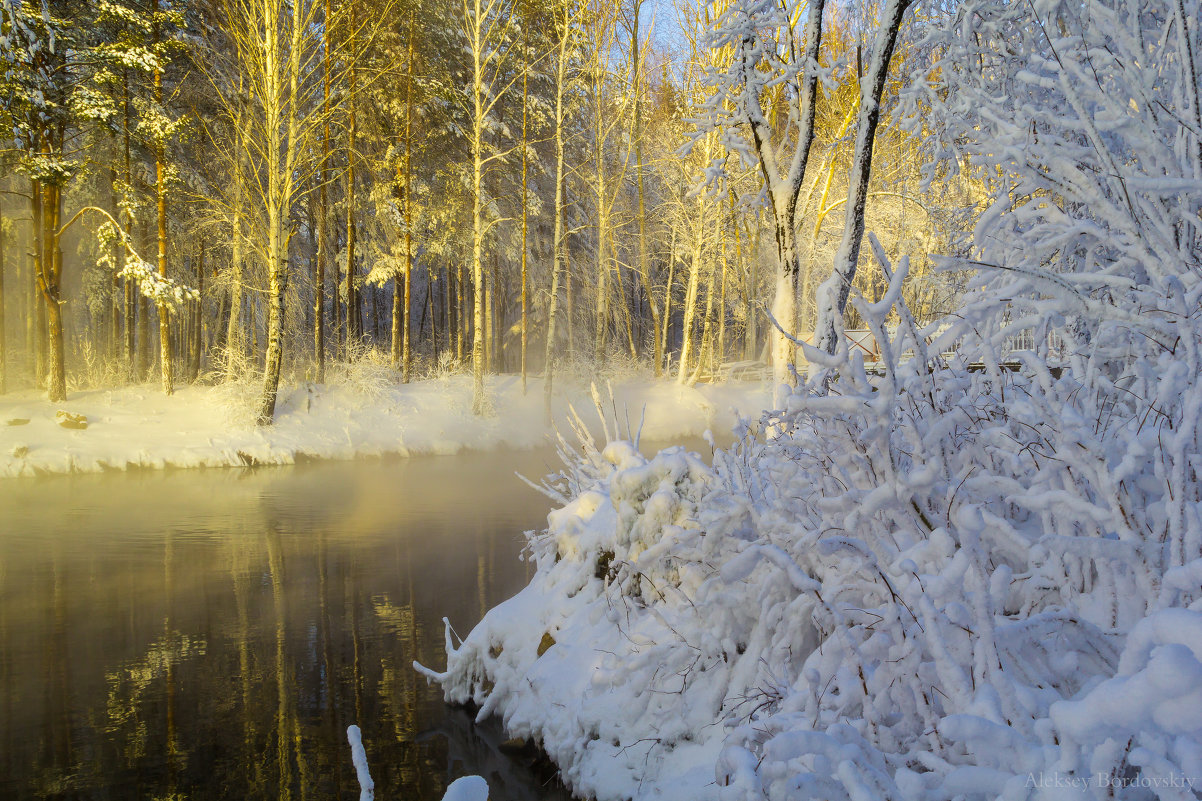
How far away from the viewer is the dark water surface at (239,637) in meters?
5.11

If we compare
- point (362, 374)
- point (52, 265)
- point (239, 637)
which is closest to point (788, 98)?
point (239, 637)

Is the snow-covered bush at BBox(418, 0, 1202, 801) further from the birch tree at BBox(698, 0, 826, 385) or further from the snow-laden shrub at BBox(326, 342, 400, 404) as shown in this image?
the snow-laden shrub at BBox(326, 342, 400, 404)

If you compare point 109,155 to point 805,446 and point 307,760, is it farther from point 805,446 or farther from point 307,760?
point 805,446

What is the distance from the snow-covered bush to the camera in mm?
1696

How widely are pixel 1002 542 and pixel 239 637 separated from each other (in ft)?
23.9

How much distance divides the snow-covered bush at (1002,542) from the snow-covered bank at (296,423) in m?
12.3

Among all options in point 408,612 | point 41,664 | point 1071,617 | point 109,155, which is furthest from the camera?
point 109,155

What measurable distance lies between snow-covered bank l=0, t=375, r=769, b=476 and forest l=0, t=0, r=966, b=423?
34.5 inches

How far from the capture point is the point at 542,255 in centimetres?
2872

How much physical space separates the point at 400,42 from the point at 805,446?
24.2 metres

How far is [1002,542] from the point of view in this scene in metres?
2.39

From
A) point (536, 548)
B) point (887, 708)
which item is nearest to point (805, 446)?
point (887, 708)

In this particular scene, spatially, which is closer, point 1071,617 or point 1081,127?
point 1071,617

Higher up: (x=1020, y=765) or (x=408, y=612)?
(x=1020, y=765)
